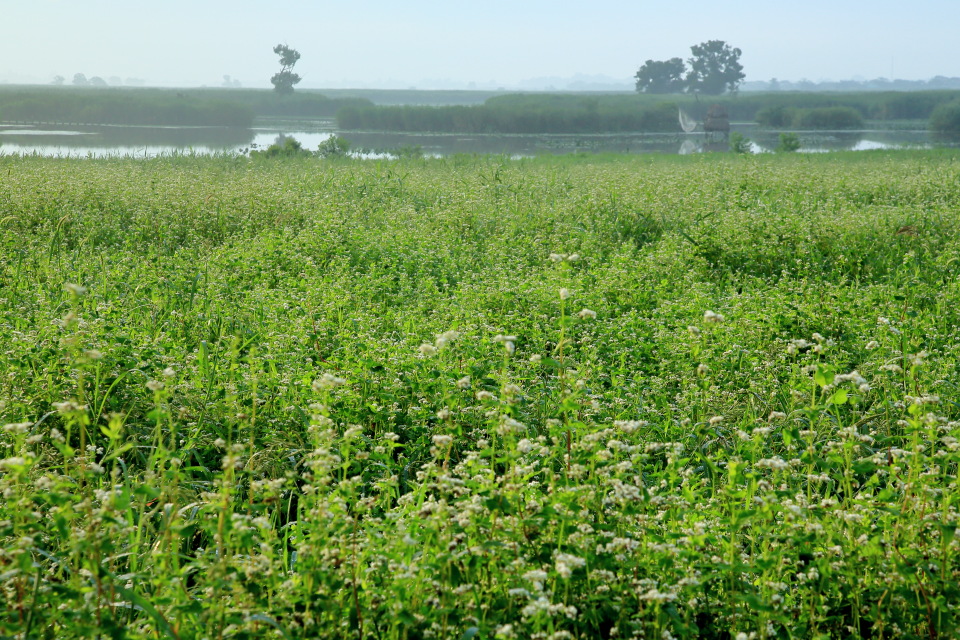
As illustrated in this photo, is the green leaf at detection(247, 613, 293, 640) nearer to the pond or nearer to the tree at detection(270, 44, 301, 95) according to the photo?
the pond

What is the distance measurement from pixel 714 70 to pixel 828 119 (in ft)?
120

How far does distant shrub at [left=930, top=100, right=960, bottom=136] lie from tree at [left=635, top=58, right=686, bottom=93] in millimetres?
41824

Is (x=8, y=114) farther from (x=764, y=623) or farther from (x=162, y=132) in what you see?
(x=764, y=623)

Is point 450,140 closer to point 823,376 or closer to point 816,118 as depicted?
point 816,118

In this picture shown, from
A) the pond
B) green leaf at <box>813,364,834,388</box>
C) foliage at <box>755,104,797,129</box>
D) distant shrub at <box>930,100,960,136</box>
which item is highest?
foliage at <box>755,104,797,129</box>

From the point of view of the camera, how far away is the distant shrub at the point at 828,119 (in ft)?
180

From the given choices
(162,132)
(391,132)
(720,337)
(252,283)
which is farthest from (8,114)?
(720,337)

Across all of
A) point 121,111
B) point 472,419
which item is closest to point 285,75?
point 121,111

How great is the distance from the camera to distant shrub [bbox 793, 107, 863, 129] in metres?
54.8

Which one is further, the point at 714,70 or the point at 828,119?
the point at 714,70

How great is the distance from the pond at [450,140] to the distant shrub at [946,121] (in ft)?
3.84

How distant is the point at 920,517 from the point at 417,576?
177cm

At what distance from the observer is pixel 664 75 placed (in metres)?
89.7

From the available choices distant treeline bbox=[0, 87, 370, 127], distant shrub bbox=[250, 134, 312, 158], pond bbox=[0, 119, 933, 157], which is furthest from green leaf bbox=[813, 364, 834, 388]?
distant treeline bbox=[0, 87, 370, 127]
